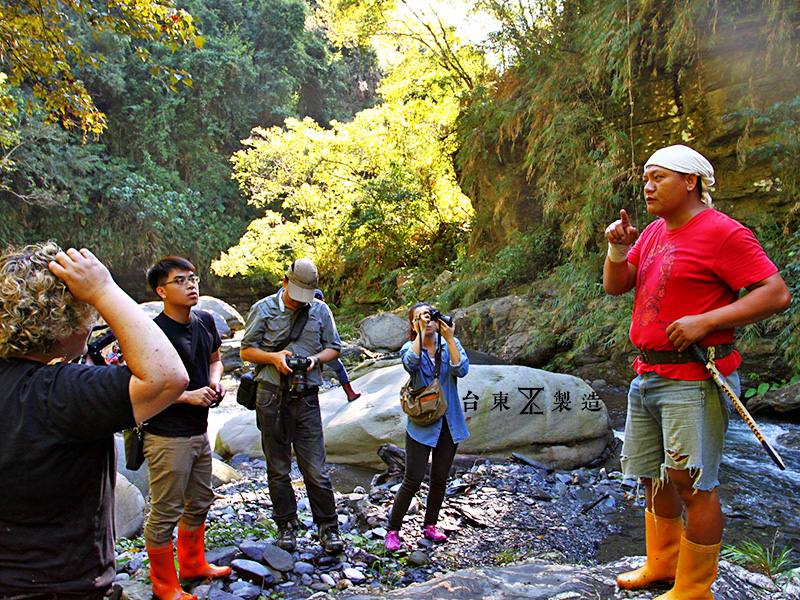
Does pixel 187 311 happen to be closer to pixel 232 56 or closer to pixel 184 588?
Answer: pixel 184 588

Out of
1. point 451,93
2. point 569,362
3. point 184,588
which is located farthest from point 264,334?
point 451,93

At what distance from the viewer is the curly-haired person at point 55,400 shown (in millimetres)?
1449

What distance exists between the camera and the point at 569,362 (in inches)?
413

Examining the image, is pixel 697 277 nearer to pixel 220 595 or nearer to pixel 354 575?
pixel 354 575

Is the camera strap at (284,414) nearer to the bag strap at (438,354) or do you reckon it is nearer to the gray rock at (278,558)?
the gray rock at (278,558)

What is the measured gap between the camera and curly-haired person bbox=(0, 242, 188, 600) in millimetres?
1449

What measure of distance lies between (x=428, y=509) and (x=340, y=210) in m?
16.4

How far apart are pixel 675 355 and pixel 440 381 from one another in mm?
1884

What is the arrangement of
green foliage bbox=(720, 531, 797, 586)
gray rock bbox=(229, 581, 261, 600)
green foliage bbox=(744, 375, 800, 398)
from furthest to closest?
green foliage bbox=(744, 375, 800, 398) → gray rock bbox=(229, 581, 261, 600) → green foliage bbox=(720, 531, 797, 586)

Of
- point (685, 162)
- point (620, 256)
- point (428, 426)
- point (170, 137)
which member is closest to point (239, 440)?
point (428, 426)

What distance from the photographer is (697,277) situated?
2.29m

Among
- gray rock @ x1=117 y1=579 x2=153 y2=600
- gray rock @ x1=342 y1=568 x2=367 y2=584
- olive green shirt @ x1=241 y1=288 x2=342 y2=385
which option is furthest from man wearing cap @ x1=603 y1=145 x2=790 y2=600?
gray rock @ x1=117 y1=579 x2=153 y2=600

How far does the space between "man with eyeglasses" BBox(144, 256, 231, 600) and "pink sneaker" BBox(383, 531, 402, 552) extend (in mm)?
1075

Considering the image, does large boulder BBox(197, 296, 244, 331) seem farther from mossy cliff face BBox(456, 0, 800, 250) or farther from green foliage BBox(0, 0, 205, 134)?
green foliage BBox(0, 0, 205, 134)
